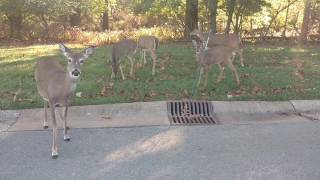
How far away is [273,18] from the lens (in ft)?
69.7

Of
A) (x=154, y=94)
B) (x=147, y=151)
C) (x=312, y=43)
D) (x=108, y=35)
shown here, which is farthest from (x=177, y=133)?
(x=108, y=35)

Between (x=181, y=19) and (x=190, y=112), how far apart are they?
11939mm

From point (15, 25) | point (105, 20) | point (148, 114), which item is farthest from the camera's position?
point (105, 20)

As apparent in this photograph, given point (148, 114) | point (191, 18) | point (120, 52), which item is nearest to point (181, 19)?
point (191, 18)

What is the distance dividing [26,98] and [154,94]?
2375 mm

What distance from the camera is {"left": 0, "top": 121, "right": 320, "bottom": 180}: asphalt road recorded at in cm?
604

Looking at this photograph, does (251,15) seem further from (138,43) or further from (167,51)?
(138,43)

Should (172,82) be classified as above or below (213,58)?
below

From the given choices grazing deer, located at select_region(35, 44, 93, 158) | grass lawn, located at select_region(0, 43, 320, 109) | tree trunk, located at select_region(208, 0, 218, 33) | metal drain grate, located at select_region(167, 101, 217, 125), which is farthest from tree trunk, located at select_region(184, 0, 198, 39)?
grazing deer, located at select_region(35, 44, 93, 158)

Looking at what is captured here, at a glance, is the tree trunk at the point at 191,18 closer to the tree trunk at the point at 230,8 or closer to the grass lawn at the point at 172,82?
the tree trunk at the point at 230,8

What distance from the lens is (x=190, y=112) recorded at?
29.4 feet

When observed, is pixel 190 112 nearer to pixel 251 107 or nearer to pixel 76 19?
pixel 251 107

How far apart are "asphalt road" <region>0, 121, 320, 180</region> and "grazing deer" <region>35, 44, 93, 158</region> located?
15.3 inches

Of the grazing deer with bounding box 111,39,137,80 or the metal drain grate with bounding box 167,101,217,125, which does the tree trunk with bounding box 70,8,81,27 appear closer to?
the grazing deer with bounding box 111,39,137,80
